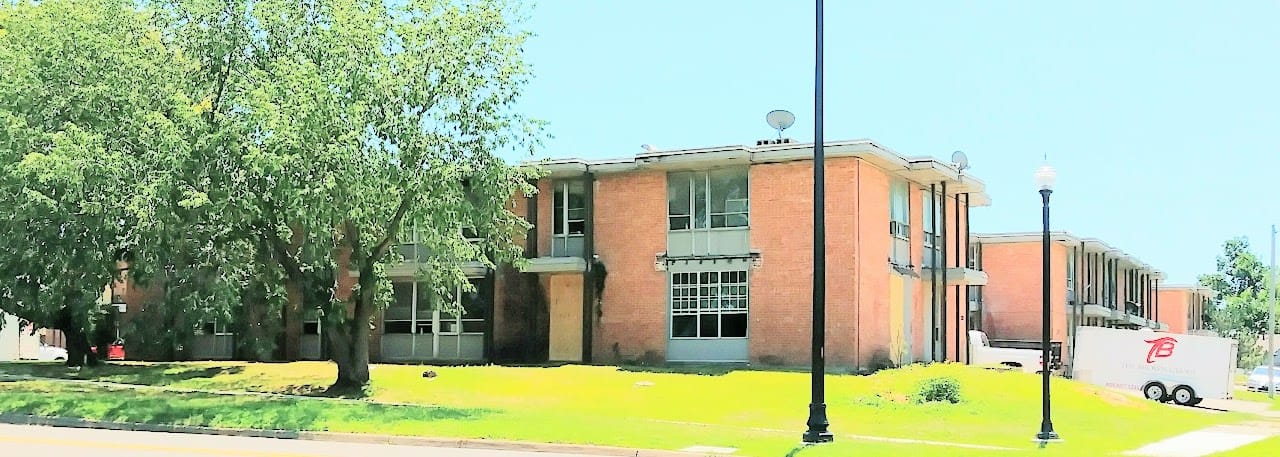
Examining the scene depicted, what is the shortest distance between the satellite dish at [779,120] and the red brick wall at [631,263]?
10.3ft

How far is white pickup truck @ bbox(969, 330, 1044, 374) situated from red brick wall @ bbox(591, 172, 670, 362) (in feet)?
37.6

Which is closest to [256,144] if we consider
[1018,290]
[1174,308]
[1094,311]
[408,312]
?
[408,312]

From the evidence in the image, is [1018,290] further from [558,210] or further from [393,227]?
[393,227]

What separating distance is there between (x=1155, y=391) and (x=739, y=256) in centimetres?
1281

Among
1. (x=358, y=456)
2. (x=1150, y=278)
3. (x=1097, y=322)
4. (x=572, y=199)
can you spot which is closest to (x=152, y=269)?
(x=572, y=199)

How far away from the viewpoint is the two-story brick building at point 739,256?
33344mm

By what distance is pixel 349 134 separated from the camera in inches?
1011

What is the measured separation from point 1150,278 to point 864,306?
4427 cm

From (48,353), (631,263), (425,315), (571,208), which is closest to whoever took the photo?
(631,263)

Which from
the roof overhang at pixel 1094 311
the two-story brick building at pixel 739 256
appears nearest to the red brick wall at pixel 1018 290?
the roof overhang at pixel 1094 311

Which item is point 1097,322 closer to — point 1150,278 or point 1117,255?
point 1117,255

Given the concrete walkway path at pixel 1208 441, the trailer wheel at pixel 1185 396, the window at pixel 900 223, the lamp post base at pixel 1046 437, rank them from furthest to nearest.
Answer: the trailer wheel at pixel 1185 396 < the window at pixel 900 223 < the lamp post base at pixel 1046 437 < the concrete walkway path at pixel 1208 441

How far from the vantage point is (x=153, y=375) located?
33781 mm

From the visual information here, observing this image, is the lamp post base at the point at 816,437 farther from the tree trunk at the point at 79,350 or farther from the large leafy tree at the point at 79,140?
the tree trunk at the point at 79,350
